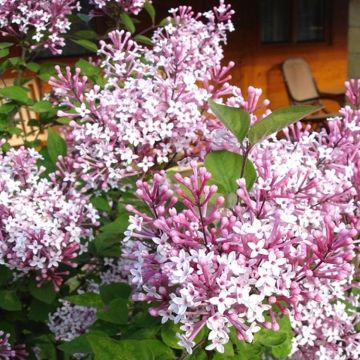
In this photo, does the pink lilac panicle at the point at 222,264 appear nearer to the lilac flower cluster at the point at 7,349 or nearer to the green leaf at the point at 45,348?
the lilac flower cluster at the point at 7,349

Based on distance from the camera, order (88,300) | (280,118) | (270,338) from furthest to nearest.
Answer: (88,300) < (270,338) < (280,118)

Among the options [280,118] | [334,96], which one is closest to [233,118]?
[280,118]

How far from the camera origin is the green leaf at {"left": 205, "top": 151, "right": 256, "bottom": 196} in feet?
3.03

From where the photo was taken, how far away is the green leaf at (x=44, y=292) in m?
1.26

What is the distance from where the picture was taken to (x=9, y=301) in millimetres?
1290

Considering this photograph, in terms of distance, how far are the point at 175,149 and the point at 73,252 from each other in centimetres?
28

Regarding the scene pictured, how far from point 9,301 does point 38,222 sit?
0.26 m

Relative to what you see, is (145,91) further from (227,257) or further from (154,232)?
(227,257)

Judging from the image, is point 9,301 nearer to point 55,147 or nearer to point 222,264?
point 55,147

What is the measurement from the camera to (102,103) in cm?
112

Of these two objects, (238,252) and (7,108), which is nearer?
(238,252)

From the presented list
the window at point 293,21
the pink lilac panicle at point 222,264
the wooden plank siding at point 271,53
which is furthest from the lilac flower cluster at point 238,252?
the window at point 293,21

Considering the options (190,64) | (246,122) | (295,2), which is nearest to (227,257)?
(246,122)

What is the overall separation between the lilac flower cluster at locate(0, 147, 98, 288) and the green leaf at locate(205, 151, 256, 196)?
0.35m
